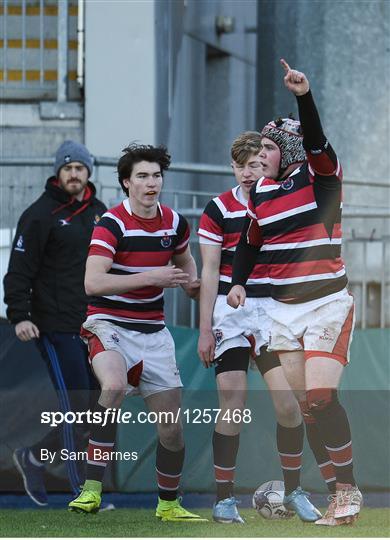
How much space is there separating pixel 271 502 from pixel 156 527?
0.57 m

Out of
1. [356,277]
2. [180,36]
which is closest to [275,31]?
[180,36]

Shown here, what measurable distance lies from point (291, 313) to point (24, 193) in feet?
10.9

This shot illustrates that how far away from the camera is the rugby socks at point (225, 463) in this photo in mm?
5902

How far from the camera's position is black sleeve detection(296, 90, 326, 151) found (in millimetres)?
5066

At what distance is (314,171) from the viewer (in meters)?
5.28

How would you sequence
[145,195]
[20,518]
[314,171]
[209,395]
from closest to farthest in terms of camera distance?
[314,171]
[145,195]
[20,518]
[209,395]

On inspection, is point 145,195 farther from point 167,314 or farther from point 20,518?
point 167,314

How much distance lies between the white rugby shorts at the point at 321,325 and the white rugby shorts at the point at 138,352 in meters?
0.59

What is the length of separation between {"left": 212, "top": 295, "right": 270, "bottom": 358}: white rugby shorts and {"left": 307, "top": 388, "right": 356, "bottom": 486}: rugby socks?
0.58 metres

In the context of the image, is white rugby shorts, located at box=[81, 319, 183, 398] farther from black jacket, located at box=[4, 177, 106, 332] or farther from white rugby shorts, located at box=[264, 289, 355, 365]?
black jacket, located at box=[4, 177, 106, 332]

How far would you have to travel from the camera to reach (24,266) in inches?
262

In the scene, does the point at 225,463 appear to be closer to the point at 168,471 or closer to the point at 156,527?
the point at 168,471

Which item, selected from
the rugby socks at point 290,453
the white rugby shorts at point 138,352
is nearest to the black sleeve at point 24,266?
the white rugby shorts at point 138,352

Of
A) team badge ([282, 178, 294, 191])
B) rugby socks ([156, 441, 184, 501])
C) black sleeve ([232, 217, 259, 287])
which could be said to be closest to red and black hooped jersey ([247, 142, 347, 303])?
team badge ([282, 178, 294, 191])
